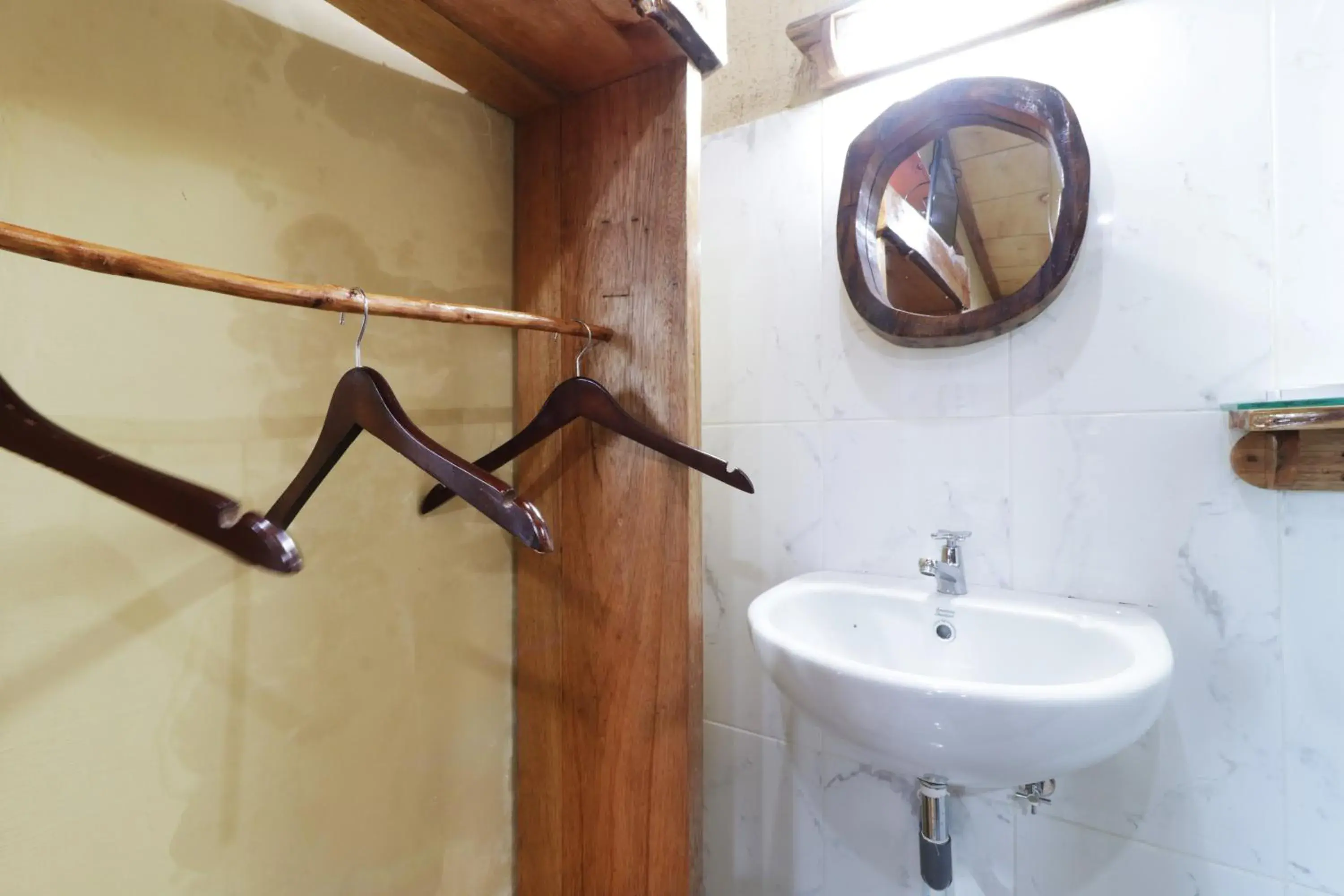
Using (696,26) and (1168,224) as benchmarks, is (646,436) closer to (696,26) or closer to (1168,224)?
(696,26)

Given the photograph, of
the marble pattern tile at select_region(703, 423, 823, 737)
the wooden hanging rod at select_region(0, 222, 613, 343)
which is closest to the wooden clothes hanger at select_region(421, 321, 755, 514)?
the wooden hanging rod at select_region(0, 222, 613, 343)

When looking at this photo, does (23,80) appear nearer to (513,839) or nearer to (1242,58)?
(513,839)

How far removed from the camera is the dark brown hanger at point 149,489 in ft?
1.21

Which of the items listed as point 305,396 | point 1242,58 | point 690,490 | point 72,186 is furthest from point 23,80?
point 1242,58

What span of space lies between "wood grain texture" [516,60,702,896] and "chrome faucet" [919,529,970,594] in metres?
0.37

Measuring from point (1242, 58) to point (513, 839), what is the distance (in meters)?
1.59

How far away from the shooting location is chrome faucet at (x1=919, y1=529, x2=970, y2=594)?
831mm

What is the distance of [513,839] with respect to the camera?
0.92 metres

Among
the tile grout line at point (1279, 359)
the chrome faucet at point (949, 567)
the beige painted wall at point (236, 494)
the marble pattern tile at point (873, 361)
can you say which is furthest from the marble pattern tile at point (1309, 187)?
the beige painted wall at point (236, 494)

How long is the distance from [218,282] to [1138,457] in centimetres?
112

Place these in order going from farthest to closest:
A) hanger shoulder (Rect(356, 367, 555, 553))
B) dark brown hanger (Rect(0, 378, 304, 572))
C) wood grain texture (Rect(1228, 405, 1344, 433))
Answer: wood grain texture (Rect(1228, 405, 1344, 433))
hanger shoulder (Rect(356, 367, 555, 553))
dark brown hanger (Rect(0, 378, 304, 572))

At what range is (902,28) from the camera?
936mm

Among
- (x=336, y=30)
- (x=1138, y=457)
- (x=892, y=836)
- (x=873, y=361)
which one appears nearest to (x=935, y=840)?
(x=892, y=836)

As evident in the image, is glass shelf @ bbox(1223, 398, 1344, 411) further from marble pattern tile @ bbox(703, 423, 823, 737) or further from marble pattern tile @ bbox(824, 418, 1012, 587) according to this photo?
marble pattern tile @ bbox(703, 423, 823, 737)
